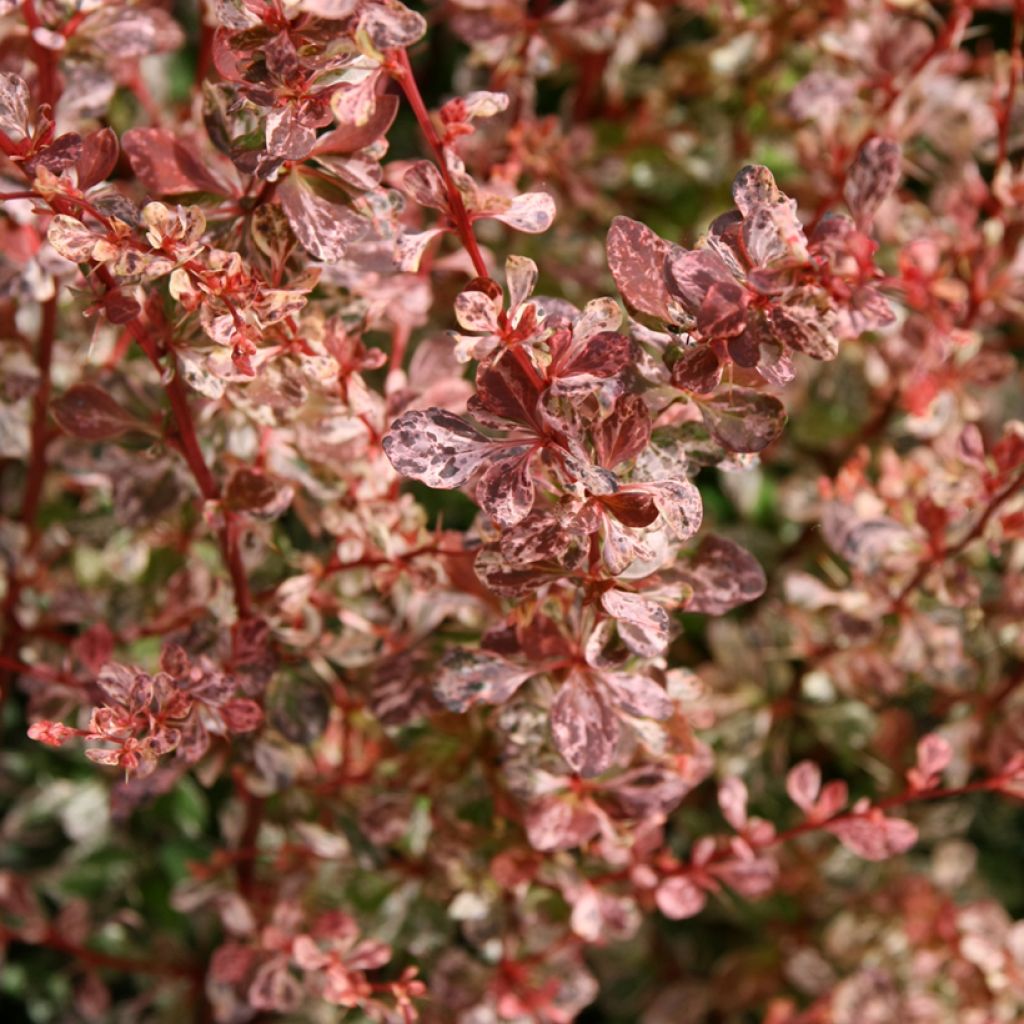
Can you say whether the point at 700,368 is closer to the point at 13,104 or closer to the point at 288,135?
the point at 288,135

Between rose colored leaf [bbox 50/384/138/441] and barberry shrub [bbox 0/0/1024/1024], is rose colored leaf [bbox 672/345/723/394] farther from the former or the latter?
rose colored leaf [bbox 50/384/138/441]

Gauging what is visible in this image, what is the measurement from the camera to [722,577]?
847 mm

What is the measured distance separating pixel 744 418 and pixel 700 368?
0.19ft

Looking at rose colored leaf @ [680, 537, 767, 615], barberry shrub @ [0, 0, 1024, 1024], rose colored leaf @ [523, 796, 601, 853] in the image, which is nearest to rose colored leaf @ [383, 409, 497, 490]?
barberry shrub @ [0, 0, 1024, 1024]

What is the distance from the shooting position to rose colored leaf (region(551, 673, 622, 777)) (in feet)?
2.57

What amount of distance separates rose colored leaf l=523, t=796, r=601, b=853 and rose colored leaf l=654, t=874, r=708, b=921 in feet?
0.33

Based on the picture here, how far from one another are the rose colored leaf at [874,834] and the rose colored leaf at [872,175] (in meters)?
0.46

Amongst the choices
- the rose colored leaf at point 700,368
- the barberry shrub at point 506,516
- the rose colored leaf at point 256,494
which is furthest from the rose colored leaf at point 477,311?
the rose colored leaf at point 256,494

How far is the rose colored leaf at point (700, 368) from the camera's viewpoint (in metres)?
0.71

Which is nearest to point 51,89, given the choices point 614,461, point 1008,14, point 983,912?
point 614,461

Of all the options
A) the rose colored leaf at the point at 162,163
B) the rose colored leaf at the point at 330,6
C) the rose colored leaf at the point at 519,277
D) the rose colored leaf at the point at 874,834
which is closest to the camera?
the rose colored leaf at the point at 330,6

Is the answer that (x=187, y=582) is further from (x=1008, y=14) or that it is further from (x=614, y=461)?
(x=1008, y=14)

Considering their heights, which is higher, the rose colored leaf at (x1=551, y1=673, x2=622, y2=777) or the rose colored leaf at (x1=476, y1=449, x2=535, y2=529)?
the rose colored leaf at (x1=476, y1=449, x2=535, y2=529)

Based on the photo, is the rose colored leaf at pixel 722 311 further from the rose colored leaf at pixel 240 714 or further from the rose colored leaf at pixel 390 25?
the rose colored leaf at pixel 240 714
